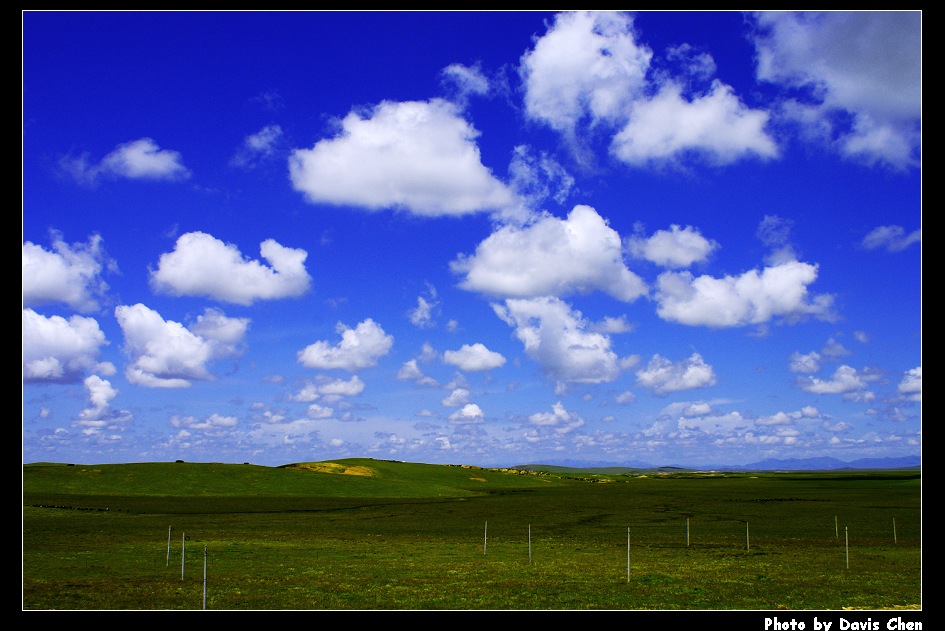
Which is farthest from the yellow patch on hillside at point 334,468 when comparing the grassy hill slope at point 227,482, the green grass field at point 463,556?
the green grass field at point 463,556

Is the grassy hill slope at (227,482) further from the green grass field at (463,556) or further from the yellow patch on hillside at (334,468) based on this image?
the green grass field at (463,556)

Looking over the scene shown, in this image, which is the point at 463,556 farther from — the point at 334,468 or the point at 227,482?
the point at 334,468

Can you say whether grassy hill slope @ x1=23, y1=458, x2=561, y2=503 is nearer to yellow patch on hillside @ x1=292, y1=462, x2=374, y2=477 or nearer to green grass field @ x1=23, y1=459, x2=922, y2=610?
yellow patch on hillside @ x1=292, y1=462, x2=374, y2=477

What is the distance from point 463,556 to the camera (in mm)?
40062

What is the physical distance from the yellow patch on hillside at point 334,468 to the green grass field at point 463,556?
57.9 metres

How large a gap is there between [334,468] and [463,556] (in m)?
130

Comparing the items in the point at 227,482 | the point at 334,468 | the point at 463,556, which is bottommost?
the point at 334,468

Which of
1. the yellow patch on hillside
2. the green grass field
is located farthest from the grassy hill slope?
the green grass field

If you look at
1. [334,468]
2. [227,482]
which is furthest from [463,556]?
[334,468]

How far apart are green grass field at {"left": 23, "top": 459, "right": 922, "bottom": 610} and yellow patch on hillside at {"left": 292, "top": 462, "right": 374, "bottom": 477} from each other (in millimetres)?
57908

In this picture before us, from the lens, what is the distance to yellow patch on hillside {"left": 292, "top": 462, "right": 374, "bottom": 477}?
159 meters
